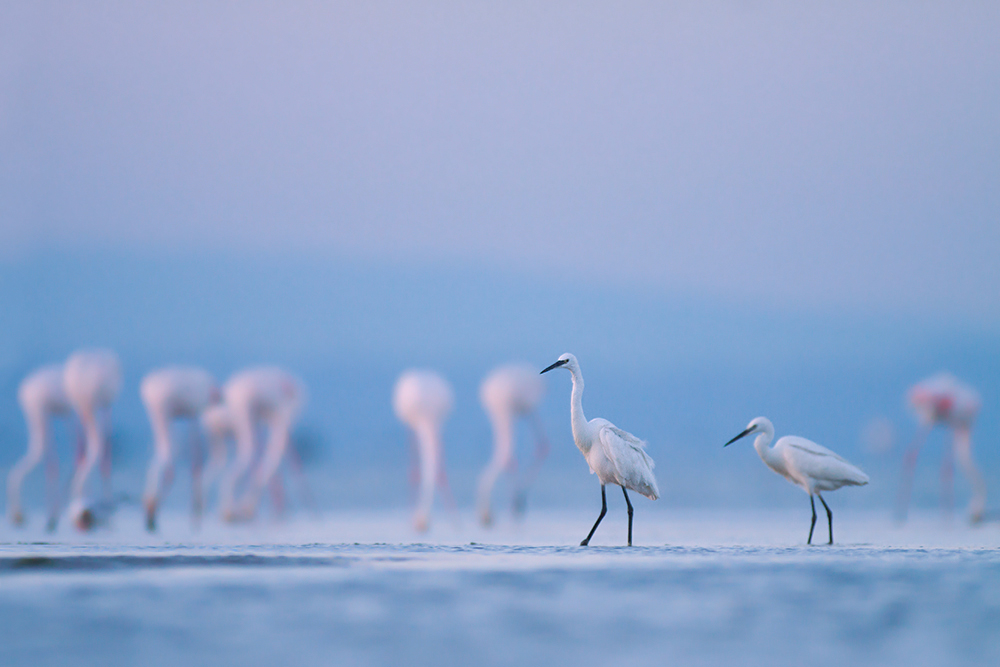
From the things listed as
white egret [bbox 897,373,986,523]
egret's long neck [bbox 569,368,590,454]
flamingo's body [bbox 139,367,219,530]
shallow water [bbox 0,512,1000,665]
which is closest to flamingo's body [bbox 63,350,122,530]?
flamingo's body [bbox 139,367,219,530]

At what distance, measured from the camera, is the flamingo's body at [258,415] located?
14523 mm

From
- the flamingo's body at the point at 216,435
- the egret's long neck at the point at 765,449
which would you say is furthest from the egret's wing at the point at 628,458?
the flamingo's body at the point at 216,435

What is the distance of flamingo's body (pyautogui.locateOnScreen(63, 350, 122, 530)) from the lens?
42.9ft

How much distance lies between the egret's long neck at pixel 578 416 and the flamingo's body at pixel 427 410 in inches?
191

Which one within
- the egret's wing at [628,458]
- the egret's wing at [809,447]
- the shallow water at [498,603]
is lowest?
the shallow water at [498,603]

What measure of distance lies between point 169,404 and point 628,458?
624 centimetres

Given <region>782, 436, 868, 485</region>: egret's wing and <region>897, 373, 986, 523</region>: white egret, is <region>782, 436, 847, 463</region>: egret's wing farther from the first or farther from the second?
<region>897, 373, 986, 523</region>: white egret

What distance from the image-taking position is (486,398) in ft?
50.0

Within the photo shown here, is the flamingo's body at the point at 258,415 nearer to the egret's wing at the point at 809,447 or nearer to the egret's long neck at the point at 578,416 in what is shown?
the egret's long neck at the point at 578,416

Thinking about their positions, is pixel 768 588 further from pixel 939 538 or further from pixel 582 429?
pixel 939 538

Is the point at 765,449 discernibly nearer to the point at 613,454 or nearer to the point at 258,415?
the point at 613,454

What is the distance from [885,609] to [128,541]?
20.4ft

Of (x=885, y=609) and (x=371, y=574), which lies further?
(x=371, y=574)

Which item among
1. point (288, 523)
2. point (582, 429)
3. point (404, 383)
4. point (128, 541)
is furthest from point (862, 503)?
point (128, 541)
